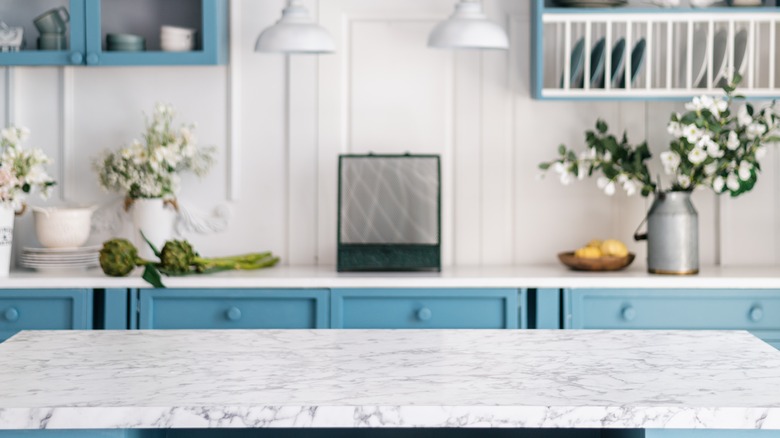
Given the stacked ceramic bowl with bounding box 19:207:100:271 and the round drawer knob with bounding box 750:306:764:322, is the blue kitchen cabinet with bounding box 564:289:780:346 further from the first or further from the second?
the stacked ceramic bowl with bounding box 19:207:100:271

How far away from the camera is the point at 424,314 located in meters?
3.80

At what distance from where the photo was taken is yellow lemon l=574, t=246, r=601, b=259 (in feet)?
13.1

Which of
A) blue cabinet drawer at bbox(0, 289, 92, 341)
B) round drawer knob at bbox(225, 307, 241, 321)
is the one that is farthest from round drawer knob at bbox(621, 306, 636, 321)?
blue cabinet drawer at bbox(0, 289, 92, 341)

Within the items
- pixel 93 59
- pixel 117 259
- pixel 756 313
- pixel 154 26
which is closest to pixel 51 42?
pixel 93 59

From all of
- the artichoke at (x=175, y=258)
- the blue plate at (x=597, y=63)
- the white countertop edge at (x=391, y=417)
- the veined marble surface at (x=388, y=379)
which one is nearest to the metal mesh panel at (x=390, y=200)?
the artichoke at (x=175, y=258)

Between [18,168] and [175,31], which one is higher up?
[175,31]

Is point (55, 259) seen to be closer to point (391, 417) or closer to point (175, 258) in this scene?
point (175, 258)

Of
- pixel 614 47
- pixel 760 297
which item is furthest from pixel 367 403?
pixel 614 47

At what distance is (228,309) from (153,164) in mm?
694

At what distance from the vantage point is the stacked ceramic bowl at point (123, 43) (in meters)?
4.11

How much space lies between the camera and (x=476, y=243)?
4379 millimetres

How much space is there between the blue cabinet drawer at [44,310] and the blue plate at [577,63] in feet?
6.64

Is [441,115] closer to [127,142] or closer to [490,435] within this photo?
[127,142]

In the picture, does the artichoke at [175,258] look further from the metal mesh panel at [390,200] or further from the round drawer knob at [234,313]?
the metal mesh panel at [390,200]
